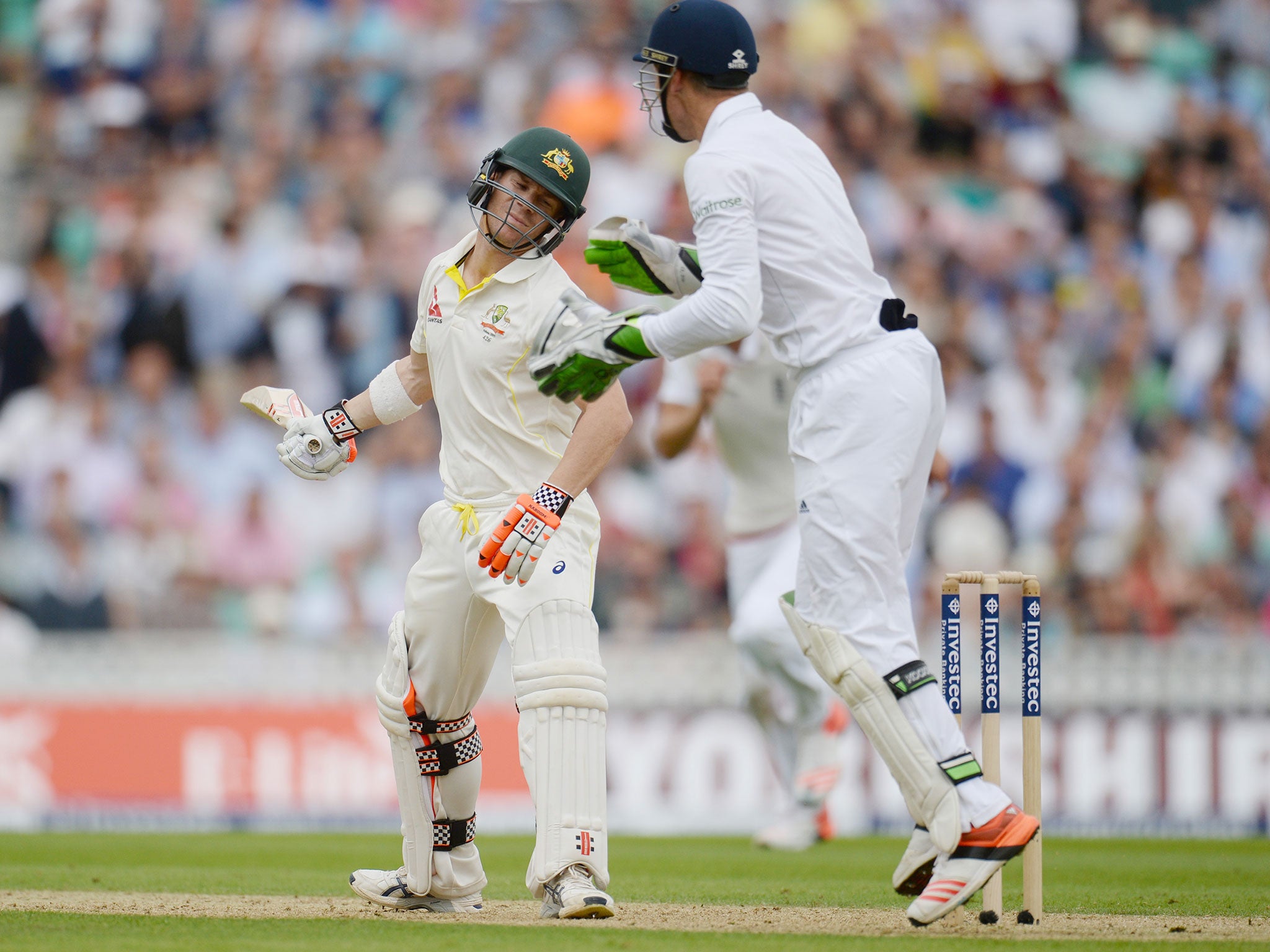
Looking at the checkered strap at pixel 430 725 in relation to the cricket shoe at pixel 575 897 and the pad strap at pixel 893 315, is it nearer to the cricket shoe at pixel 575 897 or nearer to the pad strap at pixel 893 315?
the cricket shoe at pixel 575 897

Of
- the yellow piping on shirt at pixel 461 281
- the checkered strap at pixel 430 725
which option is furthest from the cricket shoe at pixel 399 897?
the yellow piping on shirt at pixel 461 281

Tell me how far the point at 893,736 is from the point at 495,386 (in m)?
1.56

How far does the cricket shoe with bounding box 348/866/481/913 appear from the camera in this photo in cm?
535

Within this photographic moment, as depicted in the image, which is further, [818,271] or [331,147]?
[331,147]

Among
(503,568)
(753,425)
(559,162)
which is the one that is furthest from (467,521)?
(753,425)

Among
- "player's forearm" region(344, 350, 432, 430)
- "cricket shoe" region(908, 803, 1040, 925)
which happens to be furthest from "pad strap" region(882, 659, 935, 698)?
"player's forearm" region(344, 350, 432, 430)

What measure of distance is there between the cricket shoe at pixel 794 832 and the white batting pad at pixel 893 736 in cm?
327

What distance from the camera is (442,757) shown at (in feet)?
17.4

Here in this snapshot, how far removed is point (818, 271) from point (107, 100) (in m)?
10.5

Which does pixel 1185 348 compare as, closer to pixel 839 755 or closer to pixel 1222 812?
pixel 1222 812

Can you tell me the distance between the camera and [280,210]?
43.8 ft

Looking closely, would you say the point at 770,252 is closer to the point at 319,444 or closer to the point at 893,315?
the point at 893,315

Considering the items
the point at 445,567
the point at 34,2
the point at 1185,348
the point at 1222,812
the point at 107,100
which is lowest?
the point at 1222,812

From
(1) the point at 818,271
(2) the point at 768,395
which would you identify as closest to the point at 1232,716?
(2) the point at 768,395
